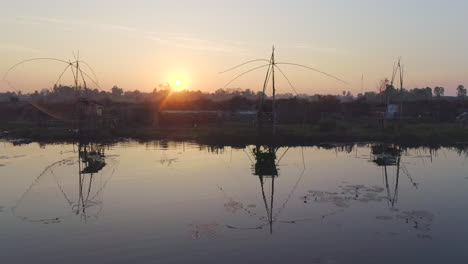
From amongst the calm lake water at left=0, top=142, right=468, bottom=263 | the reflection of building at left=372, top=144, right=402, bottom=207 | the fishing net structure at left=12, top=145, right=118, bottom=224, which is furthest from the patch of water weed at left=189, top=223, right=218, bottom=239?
the reflection of building at left=372, top=144, right=402, bottom=207

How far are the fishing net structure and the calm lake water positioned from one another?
0.12ft

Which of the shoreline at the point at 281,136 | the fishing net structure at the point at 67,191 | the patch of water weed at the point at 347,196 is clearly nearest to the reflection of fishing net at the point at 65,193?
the fishing net structure at the point at 67,191

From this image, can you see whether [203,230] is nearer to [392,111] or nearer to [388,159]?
[388,159]

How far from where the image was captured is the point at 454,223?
1020 centimetres

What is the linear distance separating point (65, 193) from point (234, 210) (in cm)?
562

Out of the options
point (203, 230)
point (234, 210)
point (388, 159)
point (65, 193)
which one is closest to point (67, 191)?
point (65, 193)

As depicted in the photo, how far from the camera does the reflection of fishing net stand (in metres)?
11.3

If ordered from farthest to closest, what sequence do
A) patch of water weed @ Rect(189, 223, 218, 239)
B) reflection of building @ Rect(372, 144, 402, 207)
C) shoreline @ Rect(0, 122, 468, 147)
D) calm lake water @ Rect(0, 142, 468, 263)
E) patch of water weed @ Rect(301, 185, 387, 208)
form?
1. shoreline @ Rect(0, 122, 468, 147)
2. reflection of building @ Rect(372, 144, 402, 207)
3. patch of water weed @ Rect(301, 185, 387, 208)
4. patch of water weed @ Rect(189, 223, 218, 239)
5. calm lake water @ Rect(0, 142, 468, 263)

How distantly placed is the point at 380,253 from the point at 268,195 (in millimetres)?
5132

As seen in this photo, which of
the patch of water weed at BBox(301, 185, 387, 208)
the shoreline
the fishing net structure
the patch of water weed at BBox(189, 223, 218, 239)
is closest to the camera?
the patch of water weed at BBox(189, 223, 218, 239)

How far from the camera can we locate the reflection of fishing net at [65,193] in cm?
1126

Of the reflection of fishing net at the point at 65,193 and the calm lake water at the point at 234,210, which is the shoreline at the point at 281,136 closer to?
the calm lake water at the point at 234,210

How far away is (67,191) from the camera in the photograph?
45.3ft

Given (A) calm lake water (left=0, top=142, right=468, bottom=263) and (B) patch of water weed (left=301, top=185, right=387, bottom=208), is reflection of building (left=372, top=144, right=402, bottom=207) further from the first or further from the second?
(B) patch of water weed (left=301, top=185, right=387, bottom=208)
